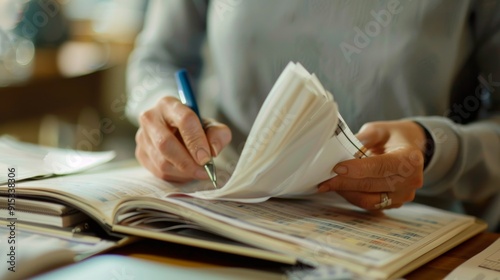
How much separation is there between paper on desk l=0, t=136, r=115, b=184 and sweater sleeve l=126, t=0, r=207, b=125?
17cm

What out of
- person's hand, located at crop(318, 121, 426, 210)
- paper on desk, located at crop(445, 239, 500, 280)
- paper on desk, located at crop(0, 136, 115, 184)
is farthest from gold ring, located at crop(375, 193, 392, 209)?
paper on desk, located at crop(0, 136, 115, 184)

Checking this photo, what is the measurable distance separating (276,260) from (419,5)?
51 centimetres

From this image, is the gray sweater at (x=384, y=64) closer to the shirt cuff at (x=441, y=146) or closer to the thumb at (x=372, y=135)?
the shirt cuff at (x=441, y=146)

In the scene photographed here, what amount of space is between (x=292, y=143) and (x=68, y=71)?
1.80m

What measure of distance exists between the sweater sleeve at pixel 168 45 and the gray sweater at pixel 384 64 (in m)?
0.01

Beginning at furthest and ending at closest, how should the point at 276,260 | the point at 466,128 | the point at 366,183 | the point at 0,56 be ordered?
1. the point at 0,56
2. the point at 466,128
3. the point at 366,183
4. the point at 276,260

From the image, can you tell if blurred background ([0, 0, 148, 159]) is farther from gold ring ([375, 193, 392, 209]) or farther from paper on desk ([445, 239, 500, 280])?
paper on desk ([445, 239, 500, 280])

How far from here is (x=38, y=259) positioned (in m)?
0.50

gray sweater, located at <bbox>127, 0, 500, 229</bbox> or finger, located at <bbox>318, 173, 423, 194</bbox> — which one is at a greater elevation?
gray sweater, located at <bbox>127, 0, 500, 229</bbox>

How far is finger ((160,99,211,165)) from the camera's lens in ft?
2.28

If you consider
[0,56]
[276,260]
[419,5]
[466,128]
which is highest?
[0,56]

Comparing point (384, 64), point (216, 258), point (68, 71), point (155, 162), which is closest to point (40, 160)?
point (155, 162)

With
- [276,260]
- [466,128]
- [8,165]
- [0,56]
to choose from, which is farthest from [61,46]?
[276,260]

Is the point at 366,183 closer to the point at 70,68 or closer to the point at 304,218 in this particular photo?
the point at 304,218
